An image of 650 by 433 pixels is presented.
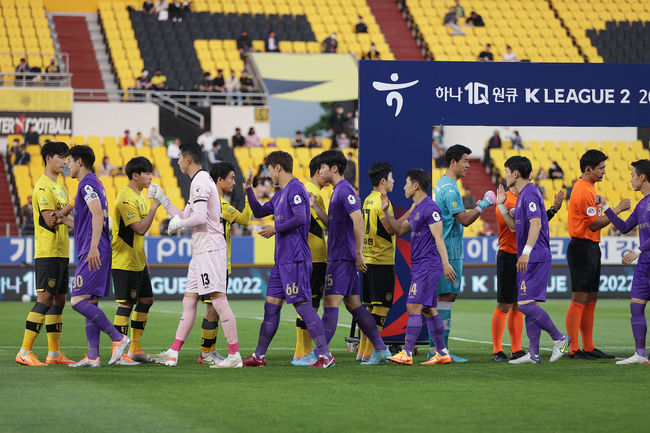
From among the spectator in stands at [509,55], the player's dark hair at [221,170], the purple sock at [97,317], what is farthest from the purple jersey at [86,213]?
the spectator in stands at [509,55]

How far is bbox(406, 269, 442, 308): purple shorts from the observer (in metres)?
10.2

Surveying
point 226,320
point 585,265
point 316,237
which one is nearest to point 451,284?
point 316,237

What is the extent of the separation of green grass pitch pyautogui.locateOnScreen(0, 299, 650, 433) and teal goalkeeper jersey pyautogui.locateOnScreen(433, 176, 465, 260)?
49.0 inches

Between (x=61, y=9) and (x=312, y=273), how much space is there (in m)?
27.8

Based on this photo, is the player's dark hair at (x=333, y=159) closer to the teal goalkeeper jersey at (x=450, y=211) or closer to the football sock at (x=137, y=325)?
the teal goalkeeper jersey at (x=450, y=211)

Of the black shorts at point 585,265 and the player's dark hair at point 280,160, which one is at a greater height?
the player's dark hair at point 280,160

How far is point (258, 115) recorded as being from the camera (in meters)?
32.0

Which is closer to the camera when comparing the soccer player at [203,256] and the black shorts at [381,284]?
the soccer player at [203,256]

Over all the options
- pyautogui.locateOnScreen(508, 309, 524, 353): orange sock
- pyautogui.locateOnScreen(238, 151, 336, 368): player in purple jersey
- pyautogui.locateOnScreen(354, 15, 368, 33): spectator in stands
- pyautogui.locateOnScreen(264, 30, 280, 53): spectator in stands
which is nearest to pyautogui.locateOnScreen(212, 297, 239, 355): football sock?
pyautogui.locateOnScreen(238, 151, 336, 368): player in purple jersey

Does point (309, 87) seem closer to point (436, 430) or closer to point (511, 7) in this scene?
point (511, 7)

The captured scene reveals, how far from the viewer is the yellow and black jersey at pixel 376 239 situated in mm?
10969

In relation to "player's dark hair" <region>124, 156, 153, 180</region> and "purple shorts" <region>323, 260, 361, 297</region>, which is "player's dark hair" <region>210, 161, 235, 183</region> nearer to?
"player's dark hair" <region>124, 156, 153, 180</region>

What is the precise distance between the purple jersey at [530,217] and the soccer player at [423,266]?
0.89 meters

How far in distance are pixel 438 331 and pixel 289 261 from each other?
5.63ft
